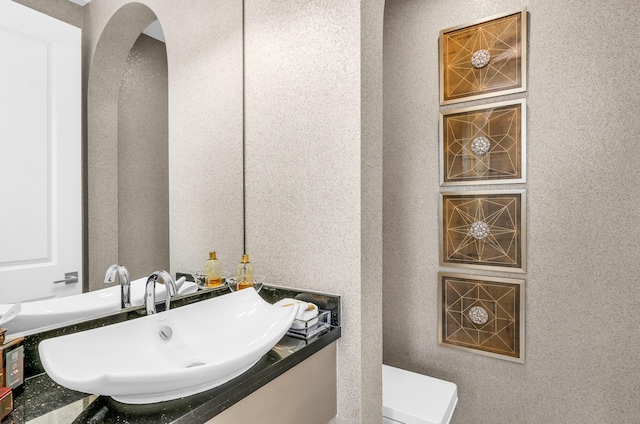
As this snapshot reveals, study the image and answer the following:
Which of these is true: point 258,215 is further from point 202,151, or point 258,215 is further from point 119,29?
point 119,29

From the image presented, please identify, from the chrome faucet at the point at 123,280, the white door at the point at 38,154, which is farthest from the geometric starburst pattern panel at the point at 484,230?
the white door at the point at 38,154

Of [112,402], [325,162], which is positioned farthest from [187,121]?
[112,402]

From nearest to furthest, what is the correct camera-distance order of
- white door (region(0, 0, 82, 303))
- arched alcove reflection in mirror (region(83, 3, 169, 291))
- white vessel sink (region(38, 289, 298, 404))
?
white vessel sink (region(38, 289, 298, 404)), white door (region(0, 0, 82, 303)), arched alcove reflection in mirror (region(83, 3, 169, 291))

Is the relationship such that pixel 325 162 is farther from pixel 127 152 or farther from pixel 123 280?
pixel 123 280

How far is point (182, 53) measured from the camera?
4.42 feet

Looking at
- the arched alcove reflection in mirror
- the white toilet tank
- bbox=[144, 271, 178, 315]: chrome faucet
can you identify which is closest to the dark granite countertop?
bbox=[144, 271, 178, 315]: chrome faucet

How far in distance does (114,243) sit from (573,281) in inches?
79.2

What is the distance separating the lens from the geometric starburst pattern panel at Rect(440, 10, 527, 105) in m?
1.87

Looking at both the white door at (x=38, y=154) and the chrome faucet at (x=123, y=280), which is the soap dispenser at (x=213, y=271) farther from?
the white door at (x=38, y=154)

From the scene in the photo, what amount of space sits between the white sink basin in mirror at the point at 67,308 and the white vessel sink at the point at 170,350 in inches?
5.7

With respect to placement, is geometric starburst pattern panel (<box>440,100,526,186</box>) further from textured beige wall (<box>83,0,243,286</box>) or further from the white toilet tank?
textured beige wall (<box>83,0,243,286</box>)

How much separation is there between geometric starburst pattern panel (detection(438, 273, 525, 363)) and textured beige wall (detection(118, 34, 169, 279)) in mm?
1597

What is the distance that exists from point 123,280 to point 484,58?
2.05m

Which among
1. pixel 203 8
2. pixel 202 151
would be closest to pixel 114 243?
pixel 202 151
